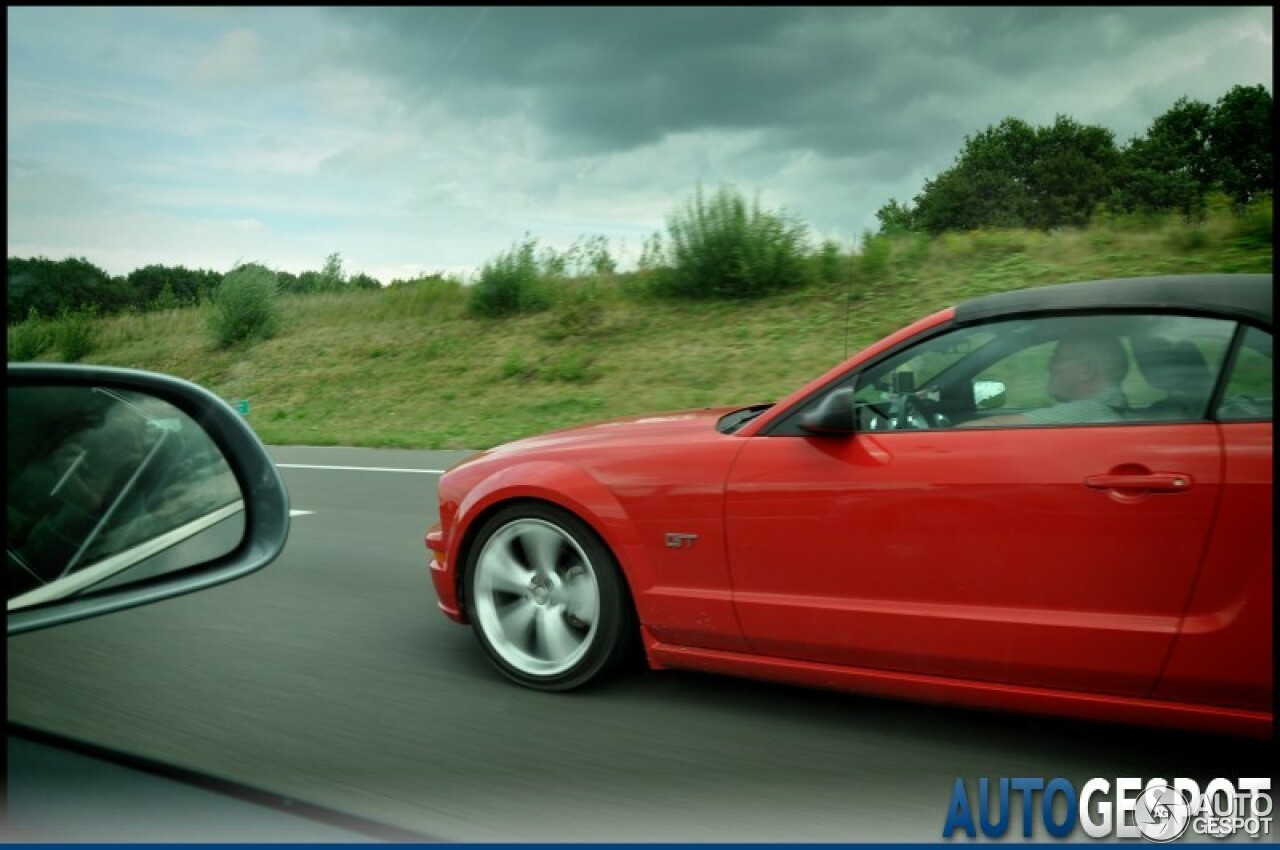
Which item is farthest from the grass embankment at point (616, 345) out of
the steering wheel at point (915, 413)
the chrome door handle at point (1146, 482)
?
the chrome door handle at point (1146, 482)

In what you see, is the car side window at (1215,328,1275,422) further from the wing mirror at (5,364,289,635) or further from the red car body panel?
the wing mirror at (5,364,289,635)

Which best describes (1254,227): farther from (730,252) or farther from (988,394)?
(988,394)

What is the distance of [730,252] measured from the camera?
18.5 meters

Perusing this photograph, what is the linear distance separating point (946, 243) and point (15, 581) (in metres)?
16.5

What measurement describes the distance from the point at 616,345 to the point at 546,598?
13802 mm

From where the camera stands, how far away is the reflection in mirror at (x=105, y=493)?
2.45 metres

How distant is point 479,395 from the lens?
56.0 feet

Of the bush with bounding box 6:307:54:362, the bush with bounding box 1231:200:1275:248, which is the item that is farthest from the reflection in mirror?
the bush with bounding box 1231:200:1275:248

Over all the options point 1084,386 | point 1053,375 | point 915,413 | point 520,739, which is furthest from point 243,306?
point 1084,386

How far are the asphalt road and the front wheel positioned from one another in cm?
12

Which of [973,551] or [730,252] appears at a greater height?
[730,252]

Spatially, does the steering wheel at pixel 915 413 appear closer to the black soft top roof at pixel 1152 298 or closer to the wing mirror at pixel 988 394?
the wing mirror at pixel 988 394

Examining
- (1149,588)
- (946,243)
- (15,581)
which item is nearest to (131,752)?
(15,581)

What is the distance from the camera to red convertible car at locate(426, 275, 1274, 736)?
311cm
